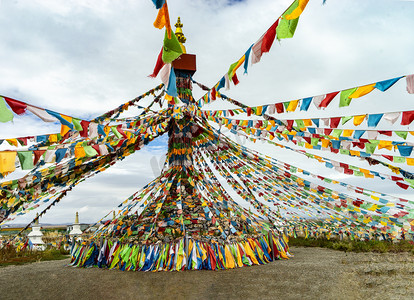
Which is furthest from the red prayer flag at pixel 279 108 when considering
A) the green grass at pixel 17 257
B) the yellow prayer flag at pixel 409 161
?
the green grass at pixel 17 257

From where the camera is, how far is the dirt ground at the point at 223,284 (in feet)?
16.6

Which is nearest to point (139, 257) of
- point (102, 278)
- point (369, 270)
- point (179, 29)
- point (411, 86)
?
point (102, 278)

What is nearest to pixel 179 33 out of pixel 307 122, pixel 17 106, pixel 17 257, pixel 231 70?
pixel 231 70

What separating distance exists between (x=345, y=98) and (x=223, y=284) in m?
4.51

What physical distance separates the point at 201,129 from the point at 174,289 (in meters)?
4.54

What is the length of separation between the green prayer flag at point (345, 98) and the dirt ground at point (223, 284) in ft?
11.6

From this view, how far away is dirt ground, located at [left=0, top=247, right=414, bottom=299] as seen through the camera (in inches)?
199

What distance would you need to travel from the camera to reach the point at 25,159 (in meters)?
4.16

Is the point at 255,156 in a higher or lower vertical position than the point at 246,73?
lower

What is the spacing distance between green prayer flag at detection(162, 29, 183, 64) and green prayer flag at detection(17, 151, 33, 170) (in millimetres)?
2645

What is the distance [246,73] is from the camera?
4.65 metres

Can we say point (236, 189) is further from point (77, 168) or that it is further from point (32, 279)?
point (32, 279)

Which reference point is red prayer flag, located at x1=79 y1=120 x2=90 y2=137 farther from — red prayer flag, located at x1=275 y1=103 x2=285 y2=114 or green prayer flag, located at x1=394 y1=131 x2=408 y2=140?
green prayer flag, located at x1=394 y1=131 x2=408 y2=140

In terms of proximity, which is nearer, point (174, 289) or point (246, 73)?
point (246, 73)
